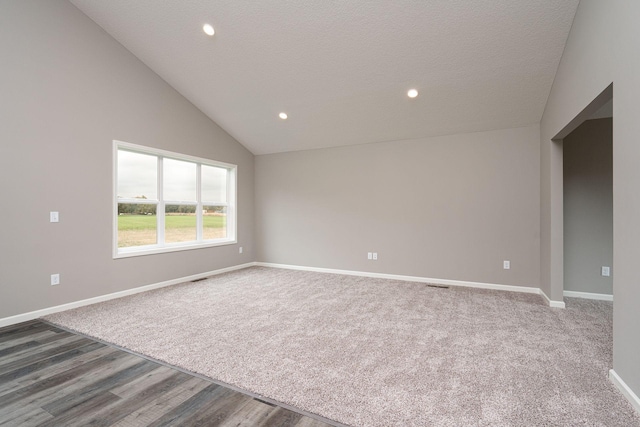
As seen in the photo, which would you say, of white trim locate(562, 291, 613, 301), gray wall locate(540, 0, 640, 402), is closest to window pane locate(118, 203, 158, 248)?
gray wall locate(540, 0, 640, 402)

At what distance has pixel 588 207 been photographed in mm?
4039

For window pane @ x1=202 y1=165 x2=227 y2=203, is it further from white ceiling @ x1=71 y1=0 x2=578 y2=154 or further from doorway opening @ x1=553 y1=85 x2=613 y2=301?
doorway opening @ x1=553 y1=85 x2=613 y2=301

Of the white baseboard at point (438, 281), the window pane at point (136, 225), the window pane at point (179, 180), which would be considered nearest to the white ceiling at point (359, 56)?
the window pane at point (179, 180)

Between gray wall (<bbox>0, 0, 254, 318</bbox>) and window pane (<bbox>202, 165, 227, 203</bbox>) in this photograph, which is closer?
gray wall (<bbox>0, 0, 254, 318</bbox>)

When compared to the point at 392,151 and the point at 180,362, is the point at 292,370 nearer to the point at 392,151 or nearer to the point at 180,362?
the point at 180,362

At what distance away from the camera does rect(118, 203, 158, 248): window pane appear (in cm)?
426

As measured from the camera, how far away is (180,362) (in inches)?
91.5

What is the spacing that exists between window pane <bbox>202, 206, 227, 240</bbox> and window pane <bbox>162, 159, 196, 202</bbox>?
1.39 feet

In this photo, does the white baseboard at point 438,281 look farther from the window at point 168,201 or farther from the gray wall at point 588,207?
the window at point 168,201

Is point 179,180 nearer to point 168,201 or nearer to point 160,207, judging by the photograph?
point 168,201

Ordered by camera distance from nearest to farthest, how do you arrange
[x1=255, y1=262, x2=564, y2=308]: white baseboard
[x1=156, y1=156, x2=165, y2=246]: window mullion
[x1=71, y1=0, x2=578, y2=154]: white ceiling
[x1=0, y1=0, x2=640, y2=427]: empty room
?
[x1=0, y1=0, x2=640, y2=427]: empty room < [x1=71, y1=0, x2=578, y2=154]: white ceiling < [x1=255, y1=262, x2=564, y2=308]: white baseboard < [x1=156, y1=156, x2=165, y2=246]: window mullion

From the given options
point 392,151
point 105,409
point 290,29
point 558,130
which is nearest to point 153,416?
point 105,409

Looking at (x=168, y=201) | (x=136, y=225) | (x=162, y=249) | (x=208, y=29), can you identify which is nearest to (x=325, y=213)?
(x=168, y=201)

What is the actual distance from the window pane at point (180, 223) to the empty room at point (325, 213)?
0.22 ft
